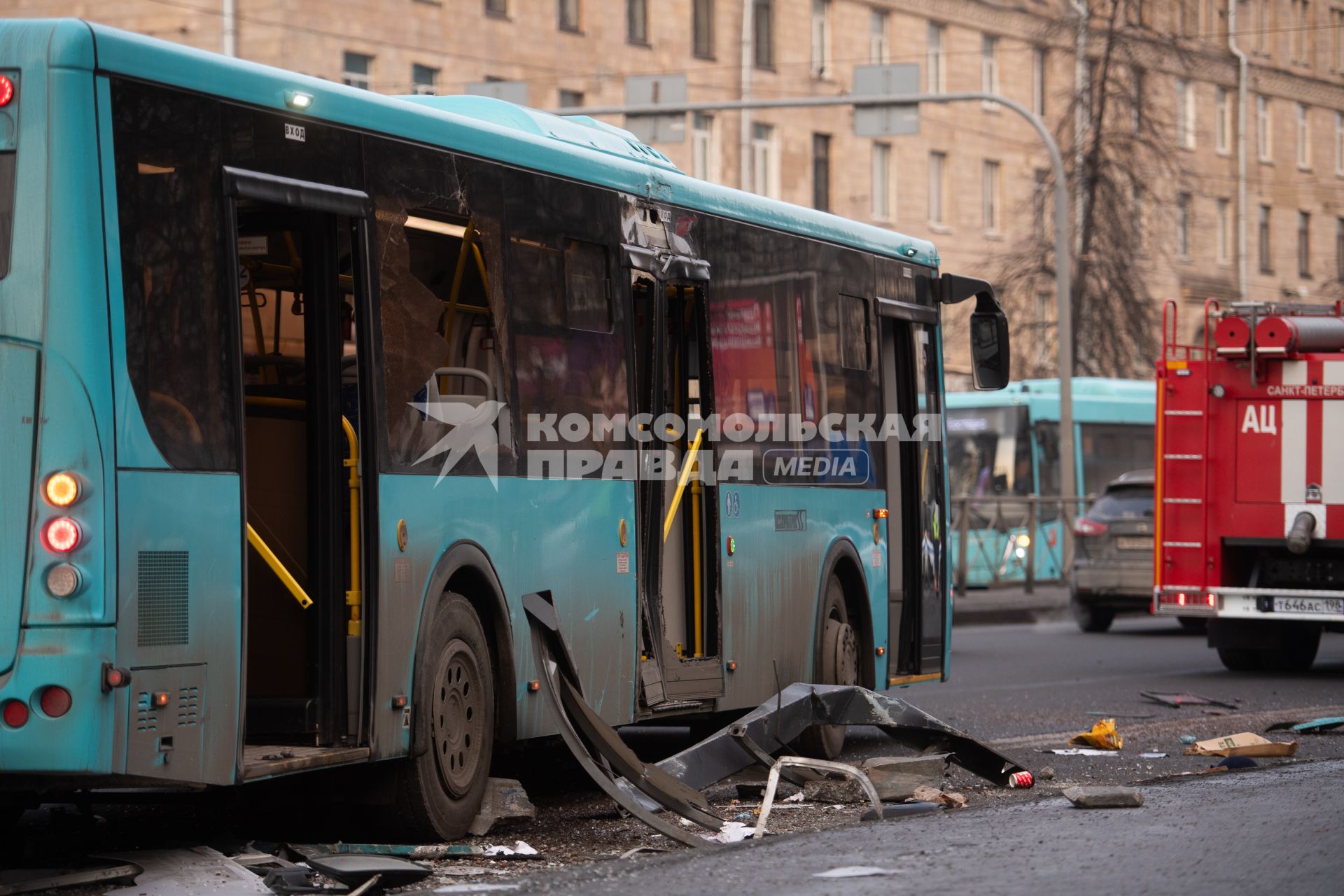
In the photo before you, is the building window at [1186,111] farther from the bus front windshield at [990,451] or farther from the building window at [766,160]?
the bus front windshield at [990,451]

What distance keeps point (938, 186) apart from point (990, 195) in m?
2.45

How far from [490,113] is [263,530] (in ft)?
11.1

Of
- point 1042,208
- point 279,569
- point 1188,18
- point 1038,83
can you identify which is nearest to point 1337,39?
point 1188,18

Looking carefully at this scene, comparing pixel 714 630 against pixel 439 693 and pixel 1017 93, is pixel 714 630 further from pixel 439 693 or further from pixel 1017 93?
pixel 1017 93

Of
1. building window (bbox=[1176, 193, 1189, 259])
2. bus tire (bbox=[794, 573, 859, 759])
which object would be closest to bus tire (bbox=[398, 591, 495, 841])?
bus tire (bbox=[794, 573, 859, 759])

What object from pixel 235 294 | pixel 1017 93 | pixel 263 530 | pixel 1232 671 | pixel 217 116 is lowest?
pixel 1232 671

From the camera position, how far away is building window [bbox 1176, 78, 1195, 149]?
64.9 metres

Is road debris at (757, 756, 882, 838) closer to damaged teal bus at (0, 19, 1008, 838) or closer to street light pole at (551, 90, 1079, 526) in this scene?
damaged teal bus at (0, 19, 1008, 838)

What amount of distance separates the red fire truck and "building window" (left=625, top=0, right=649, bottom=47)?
3020 cm

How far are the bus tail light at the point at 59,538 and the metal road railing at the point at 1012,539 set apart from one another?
2438 cm

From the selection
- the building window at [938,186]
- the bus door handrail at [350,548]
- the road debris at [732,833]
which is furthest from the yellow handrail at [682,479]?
the building window at [938,186]

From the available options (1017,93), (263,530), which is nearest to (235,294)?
(263,530)

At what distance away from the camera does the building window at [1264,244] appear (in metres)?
69.6

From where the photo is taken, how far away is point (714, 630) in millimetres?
11508
